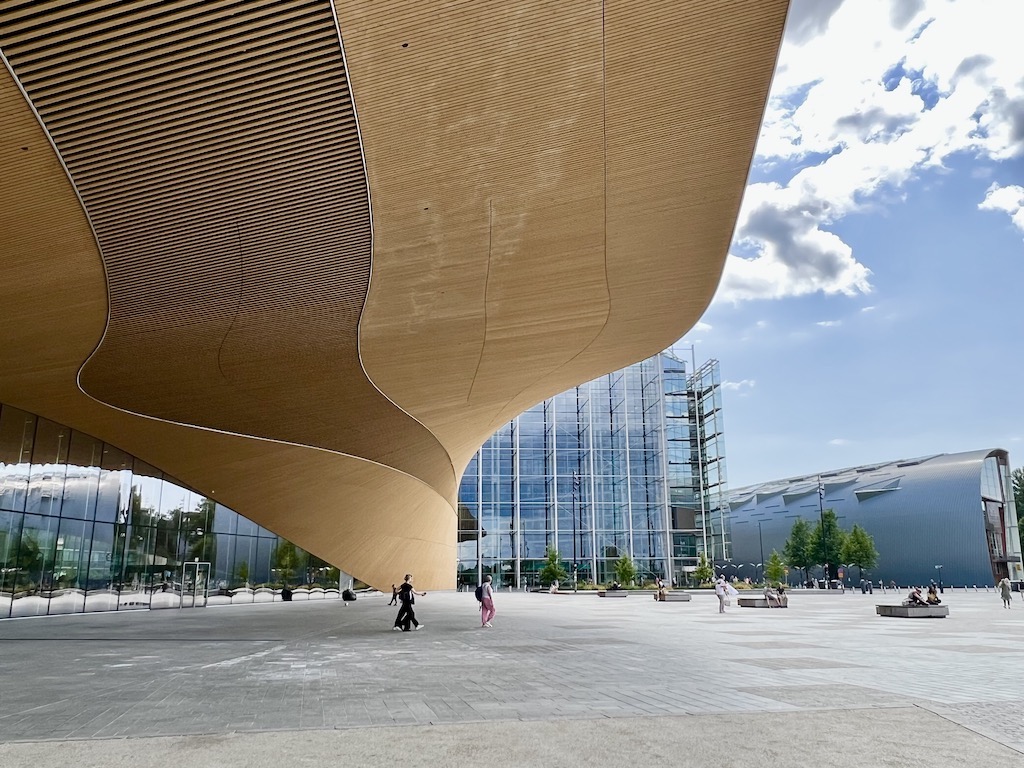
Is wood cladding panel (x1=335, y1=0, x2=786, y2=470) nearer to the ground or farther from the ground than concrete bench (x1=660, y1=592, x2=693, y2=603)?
farther from the ground

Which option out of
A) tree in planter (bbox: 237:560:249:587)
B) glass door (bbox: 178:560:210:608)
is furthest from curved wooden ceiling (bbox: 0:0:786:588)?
tree in planter (bbox: 237:560:249:587)

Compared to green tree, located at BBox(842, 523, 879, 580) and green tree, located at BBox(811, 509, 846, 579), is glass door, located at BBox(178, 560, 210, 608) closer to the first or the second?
green tree, located at BBox(811, 509, 846, 579)

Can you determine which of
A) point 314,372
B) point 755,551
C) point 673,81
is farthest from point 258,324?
point 755,551

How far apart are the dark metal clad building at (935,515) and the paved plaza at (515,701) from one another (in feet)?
181

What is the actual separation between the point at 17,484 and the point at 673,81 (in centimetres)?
1903

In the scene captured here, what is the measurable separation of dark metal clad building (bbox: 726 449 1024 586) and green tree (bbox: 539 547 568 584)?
2308 cm

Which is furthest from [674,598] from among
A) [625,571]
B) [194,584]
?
[194,584]

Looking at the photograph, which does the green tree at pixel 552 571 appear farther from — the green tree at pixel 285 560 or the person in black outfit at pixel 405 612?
the person in black outfit at pixel 405 612

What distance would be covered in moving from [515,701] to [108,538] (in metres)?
20.2

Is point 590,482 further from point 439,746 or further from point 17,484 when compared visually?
point 439,746

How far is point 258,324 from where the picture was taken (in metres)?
13.3

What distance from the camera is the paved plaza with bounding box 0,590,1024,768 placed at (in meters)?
4.88

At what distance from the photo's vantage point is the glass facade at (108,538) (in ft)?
64.3

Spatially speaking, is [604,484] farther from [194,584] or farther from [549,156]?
[549,156]
